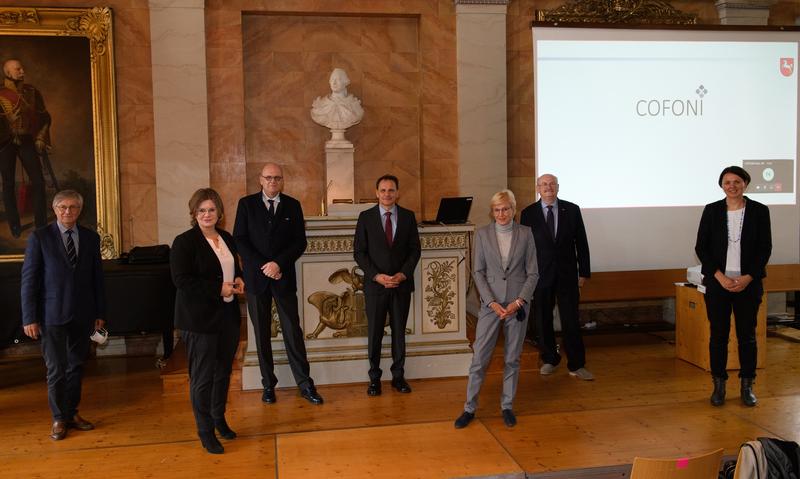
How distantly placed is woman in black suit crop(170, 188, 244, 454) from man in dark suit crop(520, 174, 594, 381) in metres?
2.62

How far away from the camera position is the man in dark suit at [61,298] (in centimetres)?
454

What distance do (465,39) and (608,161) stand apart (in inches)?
76.7

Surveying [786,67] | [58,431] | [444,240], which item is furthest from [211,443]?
[786,67]

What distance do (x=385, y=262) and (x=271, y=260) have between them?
32.0 inches

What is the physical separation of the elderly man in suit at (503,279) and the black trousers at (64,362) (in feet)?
8.08

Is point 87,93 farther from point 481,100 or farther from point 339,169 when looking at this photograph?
point 481,100

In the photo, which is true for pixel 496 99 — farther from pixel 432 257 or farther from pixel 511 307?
pixel 511 307

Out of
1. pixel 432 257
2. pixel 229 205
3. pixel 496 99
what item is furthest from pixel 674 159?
pixel 229 205

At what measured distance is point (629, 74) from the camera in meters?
7.38

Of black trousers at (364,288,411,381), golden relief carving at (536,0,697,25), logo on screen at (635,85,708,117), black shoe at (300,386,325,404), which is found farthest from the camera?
golden relief carving at (536,0,697,25)

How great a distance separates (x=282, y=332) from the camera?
531 centimetres

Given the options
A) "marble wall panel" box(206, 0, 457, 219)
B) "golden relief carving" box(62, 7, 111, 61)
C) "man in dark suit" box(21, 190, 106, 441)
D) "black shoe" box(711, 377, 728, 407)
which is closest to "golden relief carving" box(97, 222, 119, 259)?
"marble wall panel" box(206, 0, 457, 219)

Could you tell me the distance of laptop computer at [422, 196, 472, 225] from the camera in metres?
5.82

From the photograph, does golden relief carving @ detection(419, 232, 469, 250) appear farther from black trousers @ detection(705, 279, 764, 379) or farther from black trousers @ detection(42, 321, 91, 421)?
black trousers @ detection(42, 321, 91, 421)
